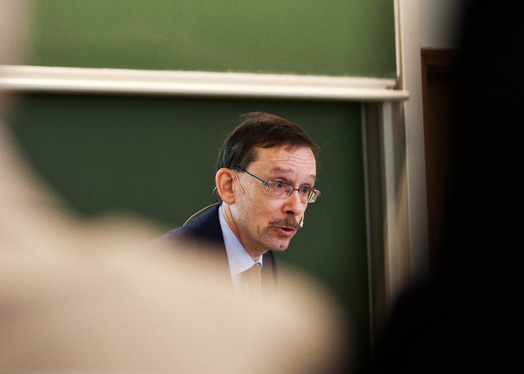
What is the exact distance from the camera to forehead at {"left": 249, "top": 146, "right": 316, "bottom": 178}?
0.91 meters

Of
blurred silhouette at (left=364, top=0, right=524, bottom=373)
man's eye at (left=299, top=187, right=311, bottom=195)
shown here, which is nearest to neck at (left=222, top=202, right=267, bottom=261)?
man's eye at (left=299, top=187, right=311, bottom=195)

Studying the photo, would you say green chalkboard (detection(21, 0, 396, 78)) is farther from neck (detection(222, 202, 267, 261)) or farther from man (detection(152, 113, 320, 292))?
neck (detection(222, 202, 267, 261))

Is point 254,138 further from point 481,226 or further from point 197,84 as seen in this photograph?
point 481,226

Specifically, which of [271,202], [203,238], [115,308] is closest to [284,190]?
[271,202]

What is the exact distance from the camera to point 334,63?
0.98 m

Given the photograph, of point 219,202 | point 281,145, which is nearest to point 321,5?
point 281,145

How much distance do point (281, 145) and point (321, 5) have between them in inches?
9.8

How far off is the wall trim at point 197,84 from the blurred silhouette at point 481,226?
661 mm

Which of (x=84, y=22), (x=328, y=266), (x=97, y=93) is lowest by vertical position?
(x=328, y=266)

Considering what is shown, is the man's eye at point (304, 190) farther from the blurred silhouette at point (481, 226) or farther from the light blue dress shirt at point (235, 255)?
the blurred silhouette at point (481, 226)

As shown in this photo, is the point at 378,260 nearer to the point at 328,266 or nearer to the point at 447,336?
the point at 328,266

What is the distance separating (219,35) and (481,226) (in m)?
0.77

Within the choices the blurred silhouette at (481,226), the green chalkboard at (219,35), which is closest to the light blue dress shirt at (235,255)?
the green chalkboard at (219,35)

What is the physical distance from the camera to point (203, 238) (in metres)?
0.91
